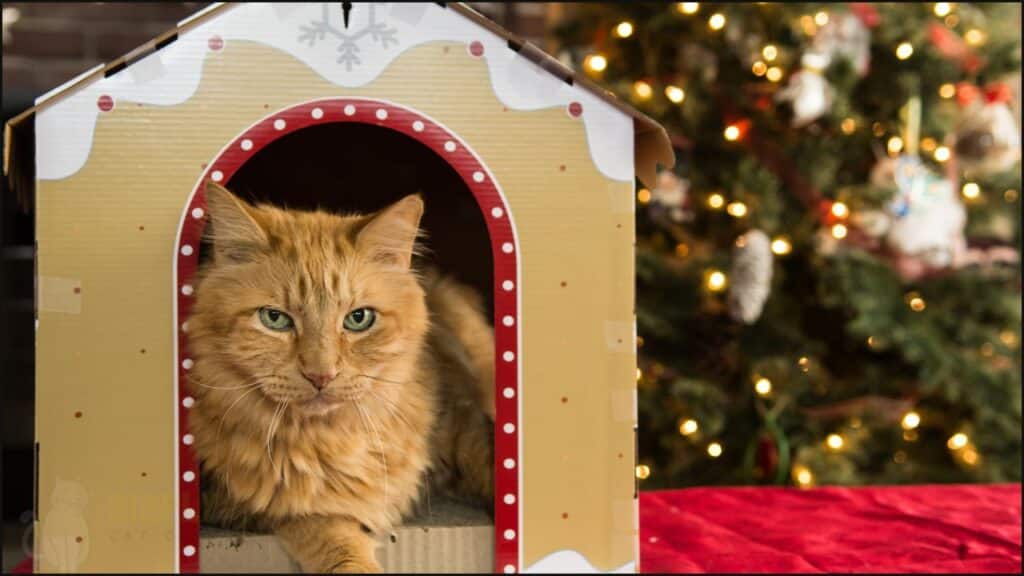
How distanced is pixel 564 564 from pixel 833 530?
67 centimetres

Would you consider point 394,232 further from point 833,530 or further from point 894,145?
point 894,145

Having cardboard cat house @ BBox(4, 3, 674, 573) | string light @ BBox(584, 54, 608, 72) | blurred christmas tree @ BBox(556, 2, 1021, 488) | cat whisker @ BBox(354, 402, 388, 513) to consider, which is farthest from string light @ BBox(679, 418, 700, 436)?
cat whisker @ BBox(354, 402, 388, 513)

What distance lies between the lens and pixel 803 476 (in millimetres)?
1942

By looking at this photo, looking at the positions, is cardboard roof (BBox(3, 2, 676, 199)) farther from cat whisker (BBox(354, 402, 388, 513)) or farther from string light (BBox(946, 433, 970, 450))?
string light (BBox(946, 433, 970, 450))

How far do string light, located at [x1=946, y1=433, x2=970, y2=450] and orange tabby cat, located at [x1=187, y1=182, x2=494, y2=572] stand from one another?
158 cm

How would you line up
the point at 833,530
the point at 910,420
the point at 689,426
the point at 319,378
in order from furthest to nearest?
the point at 910,420, the point at 689,426, the point at 833,530, the point at 319,378

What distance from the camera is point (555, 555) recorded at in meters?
0.96

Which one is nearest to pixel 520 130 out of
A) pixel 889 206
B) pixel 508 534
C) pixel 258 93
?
pixel 258 93

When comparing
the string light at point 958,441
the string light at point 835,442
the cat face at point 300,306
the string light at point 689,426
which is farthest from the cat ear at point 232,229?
the string light at point 958,441

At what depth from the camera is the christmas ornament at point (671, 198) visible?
197 cm

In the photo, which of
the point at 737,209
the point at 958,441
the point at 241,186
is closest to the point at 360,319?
the point at 241,186

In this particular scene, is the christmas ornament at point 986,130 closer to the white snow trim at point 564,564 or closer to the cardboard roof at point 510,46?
the cardboard roof at point 510,46

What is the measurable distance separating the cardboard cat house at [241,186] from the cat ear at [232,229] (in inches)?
0.9

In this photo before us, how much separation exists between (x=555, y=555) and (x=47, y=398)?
1.79ft
